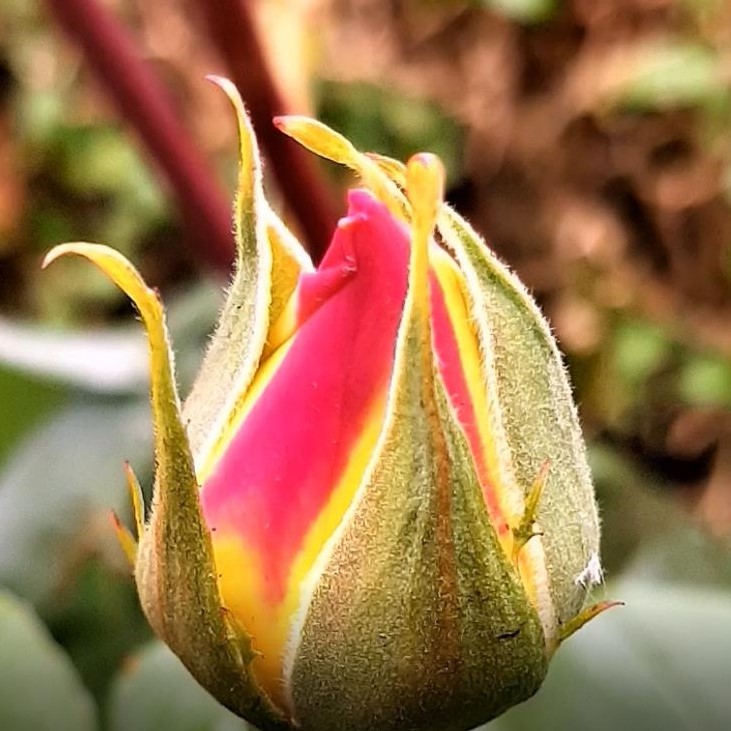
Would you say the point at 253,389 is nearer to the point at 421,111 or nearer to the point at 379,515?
the point at 379,515

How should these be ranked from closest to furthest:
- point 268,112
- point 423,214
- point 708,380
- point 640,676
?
point 423,214 → point 640,676 → point 268,112 → point 708,380

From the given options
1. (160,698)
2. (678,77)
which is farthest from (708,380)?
(160,698)

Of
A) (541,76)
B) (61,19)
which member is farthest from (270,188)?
(541,76)

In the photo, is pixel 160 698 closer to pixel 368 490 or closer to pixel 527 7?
pixel 368 490

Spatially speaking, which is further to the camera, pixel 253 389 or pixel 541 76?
pixel 541 76

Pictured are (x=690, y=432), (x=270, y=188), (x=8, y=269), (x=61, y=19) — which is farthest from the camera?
(x=8, y=269)

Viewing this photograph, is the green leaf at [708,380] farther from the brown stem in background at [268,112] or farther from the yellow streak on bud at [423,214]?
the yellow streak on bud at [423,214]

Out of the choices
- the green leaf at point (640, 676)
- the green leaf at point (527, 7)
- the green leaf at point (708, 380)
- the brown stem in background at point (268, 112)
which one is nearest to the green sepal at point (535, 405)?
the green leaf at point (640, 676)
